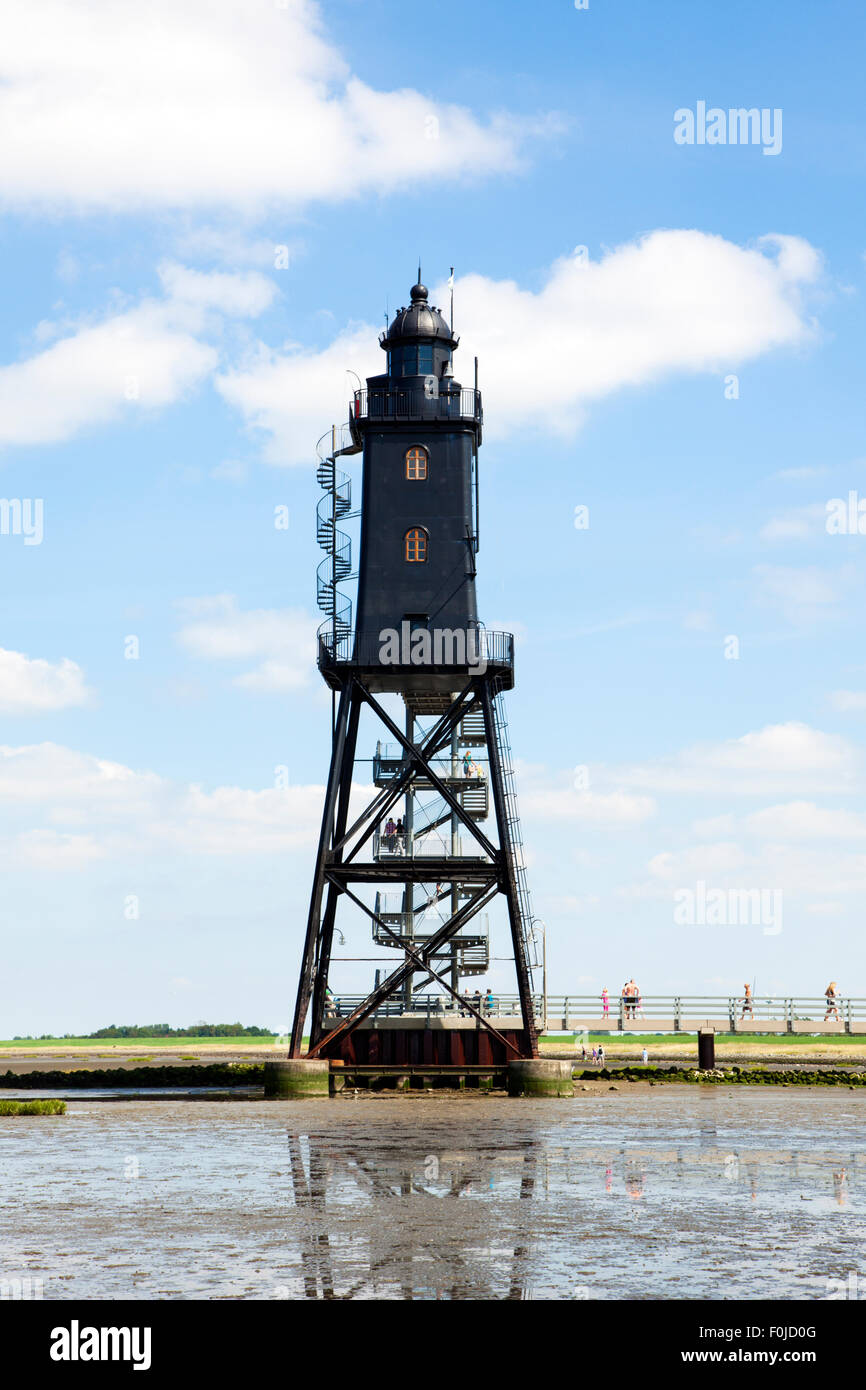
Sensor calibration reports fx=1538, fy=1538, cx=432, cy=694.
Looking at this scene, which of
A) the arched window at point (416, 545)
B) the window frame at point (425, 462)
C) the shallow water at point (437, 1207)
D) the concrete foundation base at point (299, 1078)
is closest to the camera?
the shallow water at point (437, 1207)

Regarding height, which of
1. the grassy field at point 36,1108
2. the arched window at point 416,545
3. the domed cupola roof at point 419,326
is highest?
the domed cupola roof at point 419,326

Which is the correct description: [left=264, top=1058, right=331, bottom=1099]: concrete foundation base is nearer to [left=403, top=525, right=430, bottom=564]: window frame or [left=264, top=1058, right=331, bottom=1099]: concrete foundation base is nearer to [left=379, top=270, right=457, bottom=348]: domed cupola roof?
[left=403, top=525, right=430, bottom=564]: window frame

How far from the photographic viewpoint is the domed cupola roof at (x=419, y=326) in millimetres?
47156

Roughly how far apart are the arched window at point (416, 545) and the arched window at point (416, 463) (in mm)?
1590

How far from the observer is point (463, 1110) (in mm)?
34875

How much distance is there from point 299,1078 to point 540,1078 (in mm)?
A: 6401

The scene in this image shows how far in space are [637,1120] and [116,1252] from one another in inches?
778

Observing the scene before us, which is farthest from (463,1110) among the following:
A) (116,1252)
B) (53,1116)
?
(116,1252)

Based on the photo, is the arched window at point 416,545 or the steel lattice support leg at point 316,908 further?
the arched window at point 416,545

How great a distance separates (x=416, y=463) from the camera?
45.5 m

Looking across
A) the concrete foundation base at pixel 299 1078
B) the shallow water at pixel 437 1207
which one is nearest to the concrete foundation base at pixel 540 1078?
the concrete foundation base at pixel 299 1078

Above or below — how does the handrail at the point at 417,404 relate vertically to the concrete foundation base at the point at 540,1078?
above

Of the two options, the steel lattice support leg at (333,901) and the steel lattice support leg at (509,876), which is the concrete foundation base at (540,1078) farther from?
the steel lattice support leg at (333,901)
